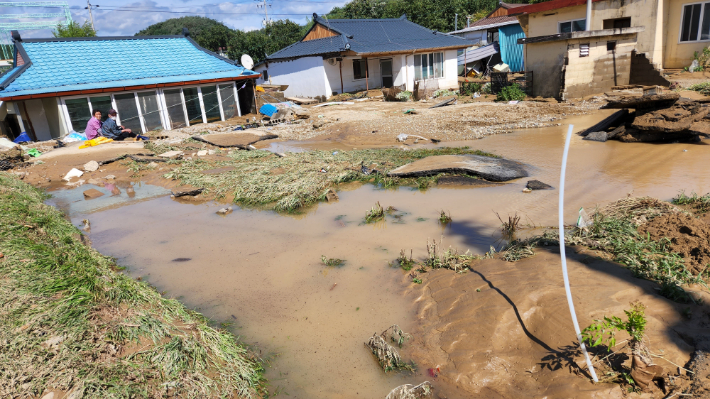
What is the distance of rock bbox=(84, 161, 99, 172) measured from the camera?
37.3 feet

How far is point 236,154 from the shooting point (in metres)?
12.2

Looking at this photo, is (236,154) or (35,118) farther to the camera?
(35,118)

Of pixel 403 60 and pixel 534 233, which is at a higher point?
pixel 403 60

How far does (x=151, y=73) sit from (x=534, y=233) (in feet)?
52.5

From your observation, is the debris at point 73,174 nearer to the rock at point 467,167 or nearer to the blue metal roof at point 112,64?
the blue metal roof at point 112,64

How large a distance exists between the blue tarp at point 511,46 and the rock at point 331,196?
2313cm

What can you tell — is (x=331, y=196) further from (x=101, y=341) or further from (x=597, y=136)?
(x=597, y=136)

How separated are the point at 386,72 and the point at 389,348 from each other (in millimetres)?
24240

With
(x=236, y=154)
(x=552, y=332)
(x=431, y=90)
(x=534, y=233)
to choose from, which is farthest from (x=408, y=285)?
(x=431, y=90)

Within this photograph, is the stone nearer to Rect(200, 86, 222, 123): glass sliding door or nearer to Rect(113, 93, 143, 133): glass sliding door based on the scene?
Rect(200, 86, 222, 123): glass sliding door

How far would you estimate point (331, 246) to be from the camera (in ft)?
20.9

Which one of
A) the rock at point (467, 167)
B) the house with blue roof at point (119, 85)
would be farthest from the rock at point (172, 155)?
the rock at point (467, 167)

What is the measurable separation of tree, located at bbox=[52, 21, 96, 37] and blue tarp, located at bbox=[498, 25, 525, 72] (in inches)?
1208

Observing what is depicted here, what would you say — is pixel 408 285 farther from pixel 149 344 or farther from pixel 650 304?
pixel 149 344
